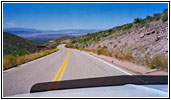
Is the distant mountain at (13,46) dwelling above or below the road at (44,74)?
above

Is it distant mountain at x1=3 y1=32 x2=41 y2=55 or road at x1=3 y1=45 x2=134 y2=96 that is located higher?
distant mountain at x1=3 y1=32 x2=41 y2=55

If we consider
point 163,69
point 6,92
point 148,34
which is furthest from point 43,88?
point 148,34

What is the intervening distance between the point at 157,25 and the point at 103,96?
2888 cm

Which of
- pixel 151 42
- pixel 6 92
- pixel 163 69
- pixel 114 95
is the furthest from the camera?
pixel 151 42

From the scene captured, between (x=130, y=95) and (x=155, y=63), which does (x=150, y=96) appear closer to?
(x=130, y=95)

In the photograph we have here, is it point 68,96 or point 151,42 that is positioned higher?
point 151,42

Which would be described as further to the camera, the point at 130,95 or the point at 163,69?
the point at 163,69

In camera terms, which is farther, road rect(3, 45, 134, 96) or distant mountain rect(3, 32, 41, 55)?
distant mountain rect(3, 32, 41, 55)

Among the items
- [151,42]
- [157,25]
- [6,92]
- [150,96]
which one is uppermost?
[157,25]

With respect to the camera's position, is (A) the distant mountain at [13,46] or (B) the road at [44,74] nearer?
(B) the road at [44,74]

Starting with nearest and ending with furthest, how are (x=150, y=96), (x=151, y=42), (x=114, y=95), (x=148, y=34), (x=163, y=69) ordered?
(x=150, y=96), (x=114, y=95), (x=163, y=69), (x=151, y=42), (x=148, y=34)

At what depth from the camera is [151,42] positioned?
27.8m

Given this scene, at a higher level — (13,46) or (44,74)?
(13,46)

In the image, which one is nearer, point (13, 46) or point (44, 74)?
point (44, 74)
